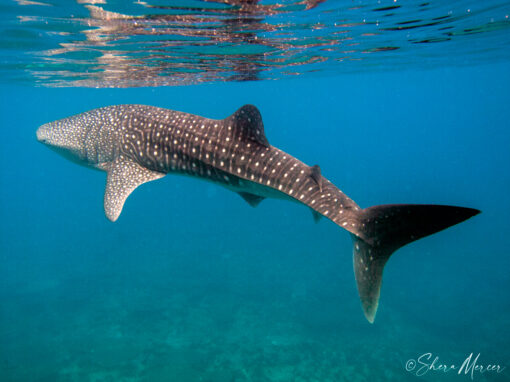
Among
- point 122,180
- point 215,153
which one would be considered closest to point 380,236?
point 215,153

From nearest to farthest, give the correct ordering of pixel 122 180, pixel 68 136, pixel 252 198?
pixel 252 198 < pixel 122 180 < pixel 68 136

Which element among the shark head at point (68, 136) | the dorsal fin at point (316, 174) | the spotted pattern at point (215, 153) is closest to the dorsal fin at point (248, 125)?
the spotted pattern at point (215, 153)

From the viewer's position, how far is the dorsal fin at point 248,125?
16.8 ft

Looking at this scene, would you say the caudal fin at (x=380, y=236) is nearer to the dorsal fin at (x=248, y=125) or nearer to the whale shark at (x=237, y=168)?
the whale shark at (x=237, y=168)

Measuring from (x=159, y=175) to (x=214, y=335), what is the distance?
10287 mm

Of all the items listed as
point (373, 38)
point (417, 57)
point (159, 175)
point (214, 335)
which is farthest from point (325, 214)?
point (417, 57)

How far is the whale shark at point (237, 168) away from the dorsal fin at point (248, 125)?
0.05 feet

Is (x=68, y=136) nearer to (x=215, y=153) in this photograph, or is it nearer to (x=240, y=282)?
(x=215, y=153)

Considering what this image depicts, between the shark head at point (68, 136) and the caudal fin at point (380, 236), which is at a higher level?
the shark head at point (68, 136)

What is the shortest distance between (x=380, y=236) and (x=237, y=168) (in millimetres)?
2357

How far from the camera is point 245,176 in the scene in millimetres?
5070

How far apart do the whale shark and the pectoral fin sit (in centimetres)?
2

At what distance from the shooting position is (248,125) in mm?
5191

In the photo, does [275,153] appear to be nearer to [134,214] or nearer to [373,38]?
[373,38]
